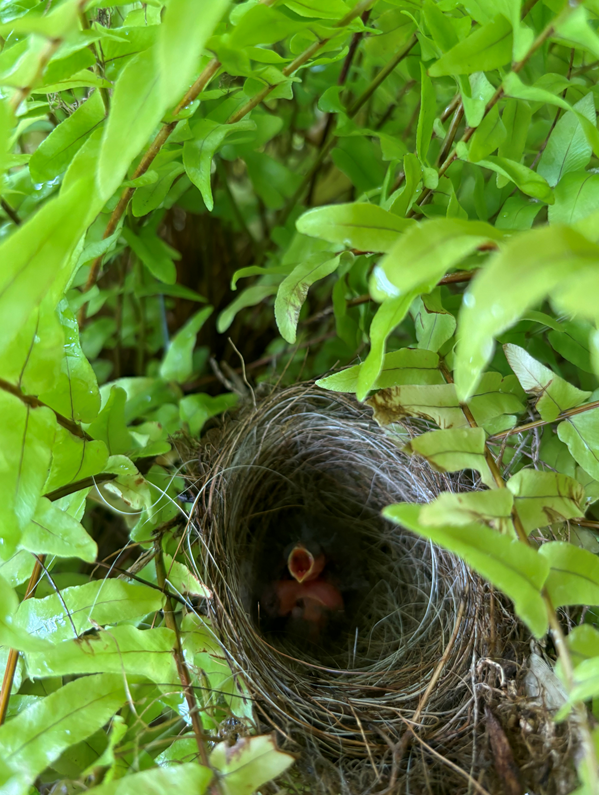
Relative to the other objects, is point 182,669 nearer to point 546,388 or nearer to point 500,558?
point 500,558

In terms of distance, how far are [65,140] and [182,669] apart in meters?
0.46

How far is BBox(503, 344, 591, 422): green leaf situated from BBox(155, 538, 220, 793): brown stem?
371mm

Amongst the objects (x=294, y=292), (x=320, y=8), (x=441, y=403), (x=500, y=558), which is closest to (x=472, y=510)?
(x=500, y=558)

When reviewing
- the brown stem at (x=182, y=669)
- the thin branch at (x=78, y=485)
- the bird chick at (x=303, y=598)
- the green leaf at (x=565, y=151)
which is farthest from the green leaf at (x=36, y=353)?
the bird chick at (x=303, y=598)

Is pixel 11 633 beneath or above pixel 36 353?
beneath

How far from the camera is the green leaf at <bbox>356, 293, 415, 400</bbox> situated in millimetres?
428

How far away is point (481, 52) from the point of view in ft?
1.39

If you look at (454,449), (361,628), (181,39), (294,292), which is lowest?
(361,628)

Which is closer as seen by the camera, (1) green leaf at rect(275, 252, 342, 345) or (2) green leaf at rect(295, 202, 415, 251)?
(2) green leaf at rect(295, 202, 415, 251)

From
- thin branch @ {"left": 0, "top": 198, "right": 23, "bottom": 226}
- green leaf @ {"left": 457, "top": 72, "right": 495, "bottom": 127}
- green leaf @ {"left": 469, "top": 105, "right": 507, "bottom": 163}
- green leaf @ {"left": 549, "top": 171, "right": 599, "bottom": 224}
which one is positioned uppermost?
thin branch @ {"left": 0, "top": 198, "right": 23, "bottom": 226}

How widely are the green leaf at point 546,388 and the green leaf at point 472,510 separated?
141mm

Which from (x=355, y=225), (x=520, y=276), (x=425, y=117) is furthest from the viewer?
(x=425, y=117)

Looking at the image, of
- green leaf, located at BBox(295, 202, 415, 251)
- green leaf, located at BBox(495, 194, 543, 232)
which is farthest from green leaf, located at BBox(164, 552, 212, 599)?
green leaf, located at BBox(495, 194, 543, 232)

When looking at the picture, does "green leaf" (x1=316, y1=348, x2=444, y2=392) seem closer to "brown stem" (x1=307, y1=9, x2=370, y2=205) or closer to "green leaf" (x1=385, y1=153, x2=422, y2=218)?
"green leaf" (x1=385, y1=153, x2=422, y2=218)
